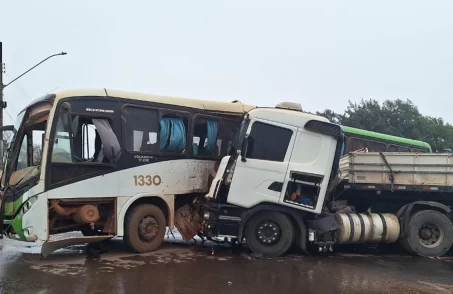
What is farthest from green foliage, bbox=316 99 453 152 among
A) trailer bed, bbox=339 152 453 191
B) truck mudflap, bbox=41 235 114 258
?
truck mudflap, bbox=41 235 114 258

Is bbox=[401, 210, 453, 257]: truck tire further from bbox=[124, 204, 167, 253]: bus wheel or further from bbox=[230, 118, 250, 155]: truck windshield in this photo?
bbox=[124, 204, 167, 253]: bus wheel

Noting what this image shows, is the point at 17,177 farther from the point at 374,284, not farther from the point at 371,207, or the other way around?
the point at 371,207

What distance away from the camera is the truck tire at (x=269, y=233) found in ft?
30.8

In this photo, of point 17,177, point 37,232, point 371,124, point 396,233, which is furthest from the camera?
point 371,124

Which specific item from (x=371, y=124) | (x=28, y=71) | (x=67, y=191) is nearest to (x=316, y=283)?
(x=67, y=191)

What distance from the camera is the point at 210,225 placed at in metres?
9.41

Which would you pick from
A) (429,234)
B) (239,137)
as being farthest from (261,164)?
(429,234)

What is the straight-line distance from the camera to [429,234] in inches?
408

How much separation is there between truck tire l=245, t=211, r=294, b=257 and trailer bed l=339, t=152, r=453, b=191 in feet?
6.20

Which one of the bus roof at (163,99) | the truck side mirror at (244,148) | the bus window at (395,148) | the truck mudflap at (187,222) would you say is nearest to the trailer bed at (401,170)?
the truck side mirror at (244,148)

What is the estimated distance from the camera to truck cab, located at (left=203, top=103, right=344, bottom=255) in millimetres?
9289

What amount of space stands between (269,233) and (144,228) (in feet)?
8.38

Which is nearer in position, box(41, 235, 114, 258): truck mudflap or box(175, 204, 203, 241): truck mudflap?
box(41, 235, 114, 258): truck mudflap

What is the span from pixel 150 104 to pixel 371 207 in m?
5.66
